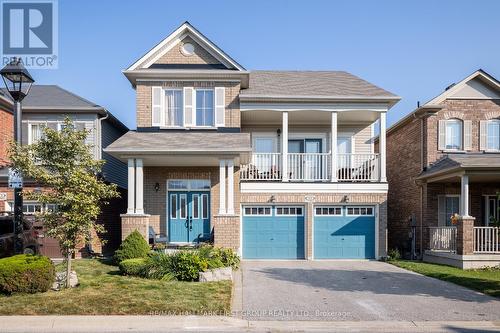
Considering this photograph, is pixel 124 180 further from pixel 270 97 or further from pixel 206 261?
pixel 206 261

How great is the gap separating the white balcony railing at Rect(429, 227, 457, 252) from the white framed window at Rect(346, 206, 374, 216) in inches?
106

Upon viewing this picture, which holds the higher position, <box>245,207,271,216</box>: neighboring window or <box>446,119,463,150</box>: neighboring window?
<box>446,119,463,150</box>: neighboring window

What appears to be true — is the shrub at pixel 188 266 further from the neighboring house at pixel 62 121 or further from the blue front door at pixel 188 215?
the neighboring house at pixel 62 121

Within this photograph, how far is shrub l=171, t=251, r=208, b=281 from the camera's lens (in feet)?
42.6

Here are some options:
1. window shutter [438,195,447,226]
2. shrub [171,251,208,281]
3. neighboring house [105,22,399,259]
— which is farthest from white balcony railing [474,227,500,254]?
shrub [171,251,208,281]

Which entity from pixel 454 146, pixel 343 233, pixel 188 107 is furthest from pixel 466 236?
pixel 188 107

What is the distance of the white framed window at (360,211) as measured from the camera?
65.2 feet

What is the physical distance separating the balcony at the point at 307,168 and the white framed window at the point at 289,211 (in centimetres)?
119

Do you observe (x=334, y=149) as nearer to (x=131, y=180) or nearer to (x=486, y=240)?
(x=486, y=240)

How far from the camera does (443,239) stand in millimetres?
19391

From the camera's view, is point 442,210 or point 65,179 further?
point 442,210

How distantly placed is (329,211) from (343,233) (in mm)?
1069

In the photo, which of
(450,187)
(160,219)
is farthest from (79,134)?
(450,187)

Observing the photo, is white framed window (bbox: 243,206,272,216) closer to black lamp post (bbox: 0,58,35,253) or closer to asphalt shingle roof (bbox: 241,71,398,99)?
asphalt shingle roof (bbox: 241,71,398,99)
